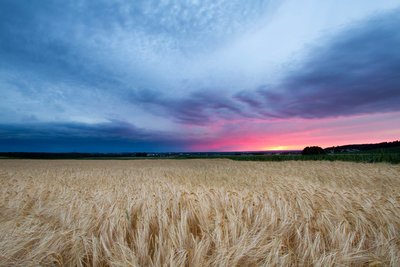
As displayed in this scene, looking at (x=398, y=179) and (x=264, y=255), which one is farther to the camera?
(x=398, y=179)

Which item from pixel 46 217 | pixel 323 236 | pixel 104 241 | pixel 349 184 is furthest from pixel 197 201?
pixel 349 184

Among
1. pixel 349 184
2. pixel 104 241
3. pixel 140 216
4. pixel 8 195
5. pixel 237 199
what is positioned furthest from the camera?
pixel 349 184

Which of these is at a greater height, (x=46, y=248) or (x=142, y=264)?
(x=46, y=248)

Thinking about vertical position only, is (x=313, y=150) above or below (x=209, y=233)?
above

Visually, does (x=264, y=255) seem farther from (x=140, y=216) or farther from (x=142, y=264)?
(x=140, y=216)

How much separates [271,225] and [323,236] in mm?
532

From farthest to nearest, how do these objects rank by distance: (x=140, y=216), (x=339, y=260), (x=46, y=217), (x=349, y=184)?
(x=349, y=184) → (x=46, y=217) → (x=140, y=216) → (x=339, y=260)

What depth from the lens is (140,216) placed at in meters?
2.63

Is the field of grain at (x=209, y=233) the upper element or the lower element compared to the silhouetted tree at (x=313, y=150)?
lower

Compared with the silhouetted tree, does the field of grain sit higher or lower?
lower

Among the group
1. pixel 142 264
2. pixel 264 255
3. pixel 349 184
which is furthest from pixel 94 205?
pixel 349 184

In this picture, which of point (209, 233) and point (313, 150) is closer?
point (209, 233)

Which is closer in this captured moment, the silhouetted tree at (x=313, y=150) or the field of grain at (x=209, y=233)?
the field of grain at (x=209, y=233)

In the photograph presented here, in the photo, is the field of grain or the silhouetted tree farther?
the silhouetted tree
